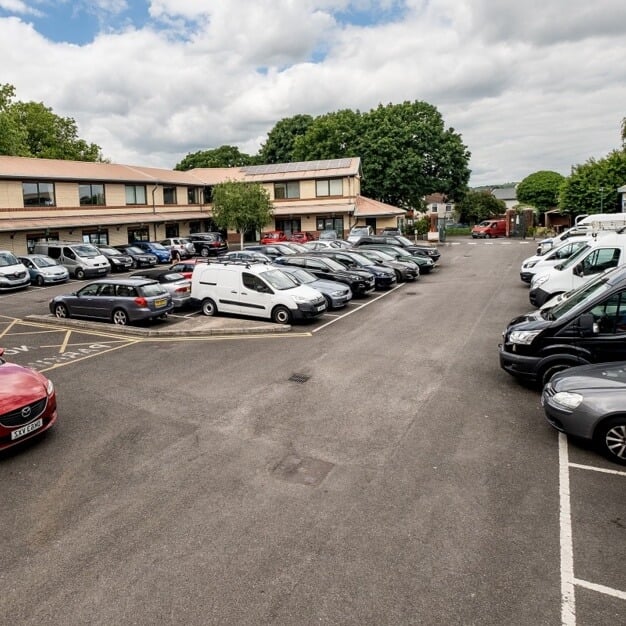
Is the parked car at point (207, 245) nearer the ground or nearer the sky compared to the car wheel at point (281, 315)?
nearer the sky

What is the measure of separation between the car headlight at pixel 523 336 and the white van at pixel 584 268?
257 inches

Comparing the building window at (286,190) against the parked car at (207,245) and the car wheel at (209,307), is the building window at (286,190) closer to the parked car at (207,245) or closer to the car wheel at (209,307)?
the parked car at (207,245)

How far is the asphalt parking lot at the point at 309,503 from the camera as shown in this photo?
14.5 ft

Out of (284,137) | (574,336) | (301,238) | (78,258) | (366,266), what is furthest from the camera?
(284,137)

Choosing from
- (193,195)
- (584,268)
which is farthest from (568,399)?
(193,195)

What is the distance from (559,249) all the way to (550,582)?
1822 centimetres

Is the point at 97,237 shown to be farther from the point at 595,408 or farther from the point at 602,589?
the point at 602,589

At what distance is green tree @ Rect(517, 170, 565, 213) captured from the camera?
82.7m

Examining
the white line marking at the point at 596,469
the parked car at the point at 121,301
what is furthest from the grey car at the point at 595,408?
the parked car at the point at 121,301

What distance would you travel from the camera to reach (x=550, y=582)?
4602mm

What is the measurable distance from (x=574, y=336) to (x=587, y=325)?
0.27 meters

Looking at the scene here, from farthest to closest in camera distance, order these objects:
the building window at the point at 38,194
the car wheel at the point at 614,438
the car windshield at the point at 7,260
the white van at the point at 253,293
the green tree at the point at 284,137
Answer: the green tree at the point at 284,137
the building window at the point at 38,194
the car windshield at the point at 7,260
the white van at the point at 253,293
the car wheel at the point at 614,438

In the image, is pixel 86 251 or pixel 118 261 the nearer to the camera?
pixel 86 251

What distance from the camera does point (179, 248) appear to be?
3647 centimetres
